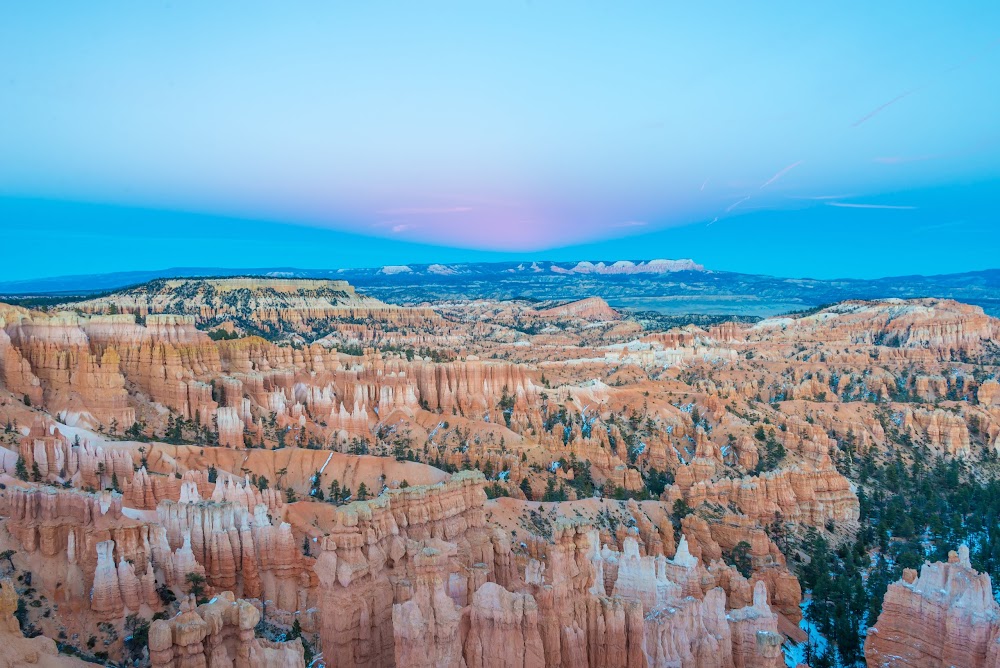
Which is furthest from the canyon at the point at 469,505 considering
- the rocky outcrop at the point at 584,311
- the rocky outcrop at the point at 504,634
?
the rocky outcrop at the point at 584,311

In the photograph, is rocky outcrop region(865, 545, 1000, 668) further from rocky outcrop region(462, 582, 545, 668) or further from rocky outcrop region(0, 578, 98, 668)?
rocky outcrop region(0, 578, 98, 668)

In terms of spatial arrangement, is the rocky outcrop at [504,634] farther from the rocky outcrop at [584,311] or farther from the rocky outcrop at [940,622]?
the rocky outcrop at [584,311]

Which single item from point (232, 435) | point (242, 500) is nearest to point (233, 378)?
point (232, 435)

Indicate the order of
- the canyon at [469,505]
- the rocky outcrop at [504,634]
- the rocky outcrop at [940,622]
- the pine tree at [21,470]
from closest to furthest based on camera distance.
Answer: the rocky outcrop at [504,634] < the canyon at [469,505] < the rocky outcrop at [940,622] < the pine tree at [21,470]

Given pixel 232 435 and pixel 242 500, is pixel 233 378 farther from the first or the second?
pixel 242 500

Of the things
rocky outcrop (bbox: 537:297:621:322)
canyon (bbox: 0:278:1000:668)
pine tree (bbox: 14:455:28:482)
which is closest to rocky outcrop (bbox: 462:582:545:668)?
canyon (bbox: 0:278:1000:668)
